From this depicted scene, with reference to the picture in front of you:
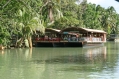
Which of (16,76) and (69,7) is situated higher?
(69,7)

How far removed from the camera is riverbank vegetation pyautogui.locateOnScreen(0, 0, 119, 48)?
80.3 ft

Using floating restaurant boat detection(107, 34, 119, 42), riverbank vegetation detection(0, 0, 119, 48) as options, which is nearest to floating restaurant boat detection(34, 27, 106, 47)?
riverbank vegetation detection(0, 0, 119, 48)

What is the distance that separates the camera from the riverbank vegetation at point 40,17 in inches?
964

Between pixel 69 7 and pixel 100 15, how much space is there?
1963 centimetres

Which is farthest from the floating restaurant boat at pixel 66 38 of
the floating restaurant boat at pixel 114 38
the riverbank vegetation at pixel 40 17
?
the floating restaurant boat at pixel 114 38

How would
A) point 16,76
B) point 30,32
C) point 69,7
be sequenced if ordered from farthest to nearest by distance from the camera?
point 69,7, point 30,32, point 16,76

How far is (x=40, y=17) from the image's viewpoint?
113ft

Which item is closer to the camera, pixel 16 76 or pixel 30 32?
pixel 16 76

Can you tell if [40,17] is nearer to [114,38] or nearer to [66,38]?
[66,38]

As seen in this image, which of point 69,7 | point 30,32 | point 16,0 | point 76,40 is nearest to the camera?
point 16,0

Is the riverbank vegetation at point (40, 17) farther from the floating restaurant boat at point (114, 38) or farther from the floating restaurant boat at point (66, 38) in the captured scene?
the floating restaurant boat at point (114, 38)

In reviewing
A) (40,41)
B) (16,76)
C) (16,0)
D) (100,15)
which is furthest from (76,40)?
(100,15)

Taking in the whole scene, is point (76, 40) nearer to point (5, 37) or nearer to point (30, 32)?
point (30, 32)

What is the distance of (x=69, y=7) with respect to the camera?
4916 centimetres
